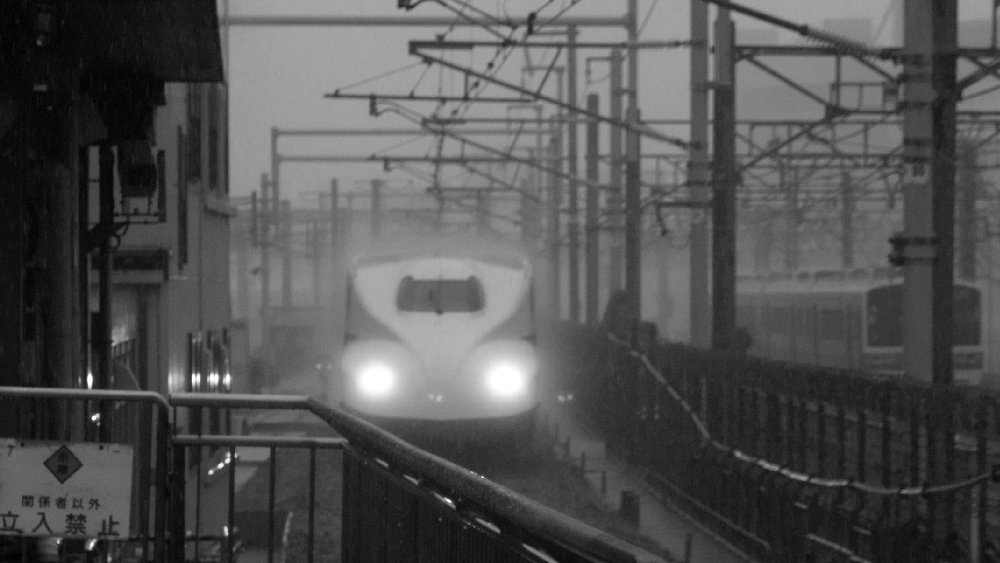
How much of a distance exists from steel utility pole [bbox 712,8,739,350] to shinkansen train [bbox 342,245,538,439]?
2199 mm

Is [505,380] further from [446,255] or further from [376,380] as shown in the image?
[446,255]

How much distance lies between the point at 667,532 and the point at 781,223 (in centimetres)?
A: 6319

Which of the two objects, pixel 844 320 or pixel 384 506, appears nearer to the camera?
pixel 384 506

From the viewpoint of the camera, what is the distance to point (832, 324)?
3541cm

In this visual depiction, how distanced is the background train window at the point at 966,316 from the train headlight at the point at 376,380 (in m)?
16.0

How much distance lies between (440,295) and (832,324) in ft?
64.4

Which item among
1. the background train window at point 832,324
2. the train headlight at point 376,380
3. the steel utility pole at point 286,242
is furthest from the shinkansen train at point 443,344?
the steel utility pole at point 286,242

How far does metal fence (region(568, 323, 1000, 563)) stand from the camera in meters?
8.58

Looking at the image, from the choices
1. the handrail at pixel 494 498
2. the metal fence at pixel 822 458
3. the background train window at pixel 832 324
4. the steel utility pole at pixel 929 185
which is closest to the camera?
the handrail at pixel 494 498

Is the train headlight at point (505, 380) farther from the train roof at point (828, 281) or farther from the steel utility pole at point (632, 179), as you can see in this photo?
the train roof at point (828, 281)

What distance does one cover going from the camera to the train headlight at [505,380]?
16.8 meters

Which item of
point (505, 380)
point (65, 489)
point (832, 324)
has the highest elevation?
point (65, 489)

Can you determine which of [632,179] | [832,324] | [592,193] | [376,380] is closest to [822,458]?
[376,380]

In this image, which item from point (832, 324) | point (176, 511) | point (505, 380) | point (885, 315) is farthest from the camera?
point (832, 324)
